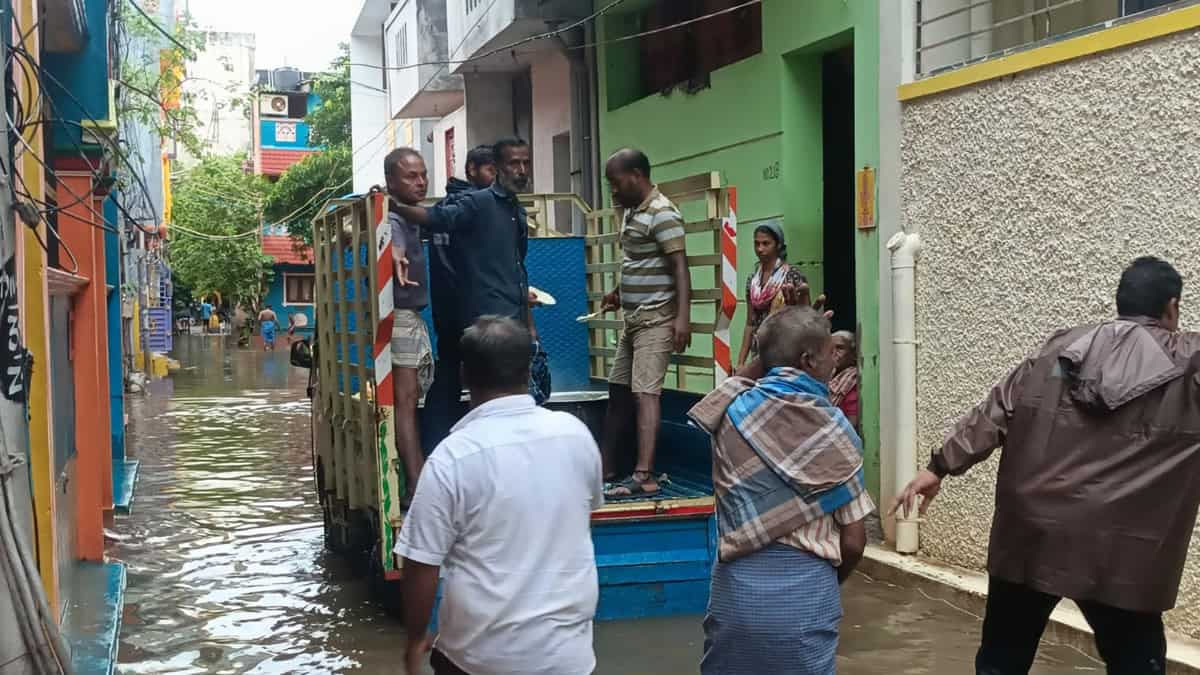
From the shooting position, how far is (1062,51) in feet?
20.5

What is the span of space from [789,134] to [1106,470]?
543 cm

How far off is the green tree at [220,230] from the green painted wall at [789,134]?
133ft

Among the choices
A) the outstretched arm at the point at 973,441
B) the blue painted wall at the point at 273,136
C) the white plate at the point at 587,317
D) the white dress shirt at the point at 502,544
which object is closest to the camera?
the white dress shirt at the point at 502,544

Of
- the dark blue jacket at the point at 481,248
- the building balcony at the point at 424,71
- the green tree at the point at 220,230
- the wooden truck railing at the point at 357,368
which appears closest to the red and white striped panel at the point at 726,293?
the dark blue jacket at the point at 481,248

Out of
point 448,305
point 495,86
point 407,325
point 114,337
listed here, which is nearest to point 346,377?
point 407,325

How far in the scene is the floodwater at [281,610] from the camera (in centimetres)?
Answer: 584

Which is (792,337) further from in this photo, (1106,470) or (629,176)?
(629,176)

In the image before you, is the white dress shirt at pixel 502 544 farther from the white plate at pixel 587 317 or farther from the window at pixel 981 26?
the window at pixel 981 26

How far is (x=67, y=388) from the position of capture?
7402mm

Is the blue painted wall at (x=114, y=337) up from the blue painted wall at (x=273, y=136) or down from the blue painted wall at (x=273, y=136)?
down

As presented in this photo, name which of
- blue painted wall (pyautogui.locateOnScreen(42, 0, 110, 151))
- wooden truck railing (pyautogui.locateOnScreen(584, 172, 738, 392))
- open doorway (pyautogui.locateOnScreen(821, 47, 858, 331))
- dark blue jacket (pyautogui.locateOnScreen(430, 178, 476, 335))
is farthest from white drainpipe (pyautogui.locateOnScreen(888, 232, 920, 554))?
blue painted wall (pyautogui.locateOnScreen(42, 0, 110, 151))

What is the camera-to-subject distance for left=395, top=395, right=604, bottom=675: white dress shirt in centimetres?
294

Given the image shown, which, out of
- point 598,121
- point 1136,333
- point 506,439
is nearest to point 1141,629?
point 1136,333

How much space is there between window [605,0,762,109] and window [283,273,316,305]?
46.6 meters
